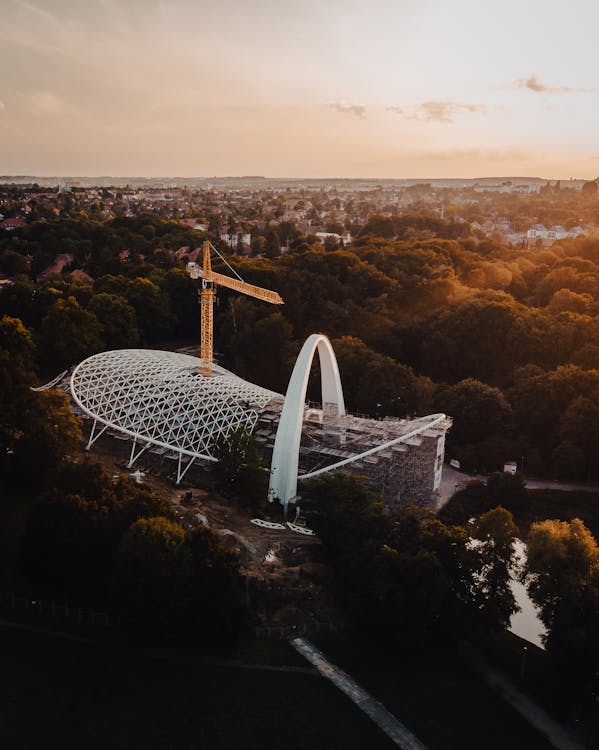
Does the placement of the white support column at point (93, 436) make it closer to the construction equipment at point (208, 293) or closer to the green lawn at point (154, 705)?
the construction equipment at point (208, 293)

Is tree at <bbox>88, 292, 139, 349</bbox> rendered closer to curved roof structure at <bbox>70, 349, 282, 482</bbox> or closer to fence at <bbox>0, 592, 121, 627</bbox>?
curved roof structure at <bbox>70, 349, 282, 482</bbox>

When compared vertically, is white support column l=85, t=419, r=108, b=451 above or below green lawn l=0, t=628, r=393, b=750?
above

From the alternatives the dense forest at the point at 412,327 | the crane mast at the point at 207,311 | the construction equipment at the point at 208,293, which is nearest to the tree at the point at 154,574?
the dense forest at the point at 412,327

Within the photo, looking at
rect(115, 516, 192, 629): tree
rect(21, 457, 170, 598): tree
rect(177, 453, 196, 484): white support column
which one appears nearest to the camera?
rect(115, 516, 192, 629): tree

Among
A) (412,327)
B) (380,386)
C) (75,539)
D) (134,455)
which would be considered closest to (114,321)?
(134,455)

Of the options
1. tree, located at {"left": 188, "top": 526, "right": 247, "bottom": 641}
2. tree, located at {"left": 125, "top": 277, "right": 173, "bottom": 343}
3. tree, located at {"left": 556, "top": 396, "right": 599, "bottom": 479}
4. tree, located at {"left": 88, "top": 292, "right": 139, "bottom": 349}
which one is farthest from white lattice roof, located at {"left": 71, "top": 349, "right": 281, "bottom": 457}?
tree, located at {"left": 125, "top": 277, "right": 173, "bottom": 343}

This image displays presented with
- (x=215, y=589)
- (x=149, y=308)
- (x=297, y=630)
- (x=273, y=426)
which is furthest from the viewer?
(x=149, y=308)

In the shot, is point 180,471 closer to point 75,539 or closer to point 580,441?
point 75,539

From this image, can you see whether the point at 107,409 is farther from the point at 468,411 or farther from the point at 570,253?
the point at 570,253
